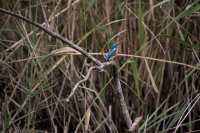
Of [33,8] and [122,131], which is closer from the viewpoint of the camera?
[122,131]

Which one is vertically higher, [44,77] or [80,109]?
[44,77]

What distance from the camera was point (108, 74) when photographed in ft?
4.67

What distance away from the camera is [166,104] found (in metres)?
1.43

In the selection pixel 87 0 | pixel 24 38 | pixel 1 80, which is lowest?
pixel 1 80

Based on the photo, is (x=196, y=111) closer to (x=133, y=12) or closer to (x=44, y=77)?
(x=133, y=12)

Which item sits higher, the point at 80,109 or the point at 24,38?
the point at 24,38

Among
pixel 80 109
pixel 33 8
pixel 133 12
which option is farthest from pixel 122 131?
pixel 33 8

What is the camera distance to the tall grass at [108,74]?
1.42 m

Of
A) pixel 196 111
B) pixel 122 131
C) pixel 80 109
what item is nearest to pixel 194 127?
pixel 196 111

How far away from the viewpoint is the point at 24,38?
4.92 ft

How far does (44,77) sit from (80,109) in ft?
0.51

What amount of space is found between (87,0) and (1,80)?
41 centimetres

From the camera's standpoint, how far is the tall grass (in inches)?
55.8

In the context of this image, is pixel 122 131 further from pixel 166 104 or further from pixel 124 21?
pixel 124 21
